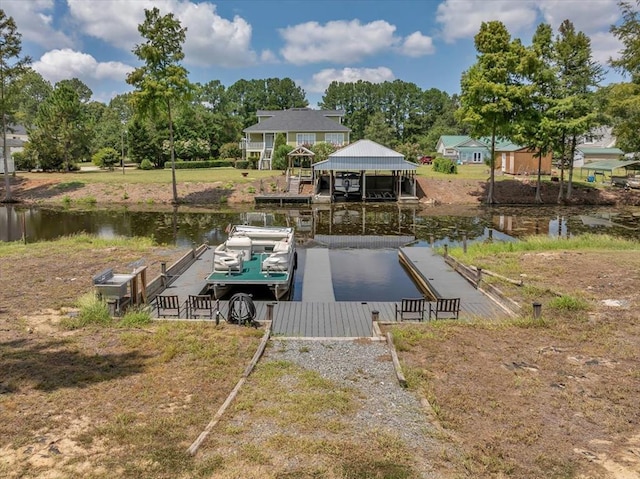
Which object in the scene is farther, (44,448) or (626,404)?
(626,404)

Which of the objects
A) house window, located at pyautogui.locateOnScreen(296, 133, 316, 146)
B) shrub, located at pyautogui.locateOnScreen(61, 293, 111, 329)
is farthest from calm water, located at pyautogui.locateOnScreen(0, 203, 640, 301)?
house window, located at pyautogui.locateOnScreen(296, 133, 316, 146)

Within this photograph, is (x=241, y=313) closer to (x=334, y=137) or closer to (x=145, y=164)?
(x=334, y=137)

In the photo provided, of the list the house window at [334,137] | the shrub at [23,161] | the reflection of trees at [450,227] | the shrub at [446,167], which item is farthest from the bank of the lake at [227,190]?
the house window at [334,137]

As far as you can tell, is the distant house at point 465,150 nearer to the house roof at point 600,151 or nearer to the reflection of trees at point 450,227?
the house roof at point 600,151

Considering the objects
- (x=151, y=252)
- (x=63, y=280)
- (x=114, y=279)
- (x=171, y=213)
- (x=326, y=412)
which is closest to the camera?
(x=326, y=412)

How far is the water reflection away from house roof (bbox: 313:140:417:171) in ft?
12.5

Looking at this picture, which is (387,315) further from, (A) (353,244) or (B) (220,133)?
(B) (220,133)

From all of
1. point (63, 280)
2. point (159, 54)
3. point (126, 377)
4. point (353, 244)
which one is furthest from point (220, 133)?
point (126, 377)

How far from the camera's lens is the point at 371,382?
7.89 metres

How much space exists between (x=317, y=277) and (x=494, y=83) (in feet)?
87.7

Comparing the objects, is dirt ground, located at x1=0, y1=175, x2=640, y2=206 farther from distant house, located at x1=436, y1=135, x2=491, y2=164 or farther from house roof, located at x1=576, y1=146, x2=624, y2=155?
distant house, located at x1=436, y1=135, x2=491, y2=164

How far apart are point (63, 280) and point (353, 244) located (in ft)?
41.1

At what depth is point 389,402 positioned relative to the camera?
7164mm

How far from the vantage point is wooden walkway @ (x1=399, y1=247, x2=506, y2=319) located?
12529 mm
